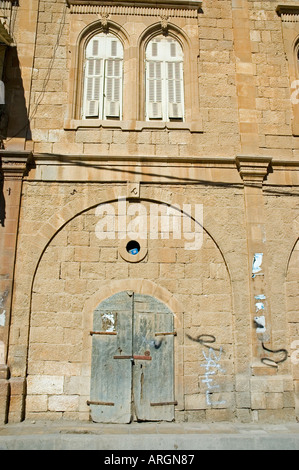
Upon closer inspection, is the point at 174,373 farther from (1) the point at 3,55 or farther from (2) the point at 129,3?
(2) the point at 129,3

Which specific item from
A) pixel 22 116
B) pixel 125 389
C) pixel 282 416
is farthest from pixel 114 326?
pixel 22 116

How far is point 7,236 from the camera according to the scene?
715 cm

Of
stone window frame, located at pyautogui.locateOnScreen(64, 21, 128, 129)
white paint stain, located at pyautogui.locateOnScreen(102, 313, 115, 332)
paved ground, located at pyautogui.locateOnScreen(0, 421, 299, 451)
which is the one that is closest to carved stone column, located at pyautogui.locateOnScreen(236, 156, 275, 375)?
paved ground, located at pyautogui.locateOnScreen(0, 421, 299, 451)

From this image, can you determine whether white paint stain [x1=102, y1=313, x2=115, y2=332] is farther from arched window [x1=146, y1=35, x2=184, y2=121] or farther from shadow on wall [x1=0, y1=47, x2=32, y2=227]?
arched window [x1=146, y1=35, x2=184, y2=121]

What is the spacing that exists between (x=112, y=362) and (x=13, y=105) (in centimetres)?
539

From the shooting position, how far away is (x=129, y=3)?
8.47 metres

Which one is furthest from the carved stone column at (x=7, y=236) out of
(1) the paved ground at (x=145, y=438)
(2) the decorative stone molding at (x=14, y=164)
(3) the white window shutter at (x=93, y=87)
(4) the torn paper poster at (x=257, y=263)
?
(4) the torn paper poster at (x=257, y=263)

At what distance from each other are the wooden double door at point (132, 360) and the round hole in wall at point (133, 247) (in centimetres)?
79

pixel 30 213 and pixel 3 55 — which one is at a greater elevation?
pixel 3 55

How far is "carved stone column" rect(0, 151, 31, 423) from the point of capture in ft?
21.4

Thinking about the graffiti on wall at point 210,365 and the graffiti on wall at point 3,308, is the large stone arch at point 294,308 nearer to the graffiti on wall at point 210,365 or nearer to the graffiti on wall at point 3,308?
the graffiti on wall at point 210,365
